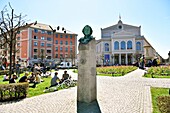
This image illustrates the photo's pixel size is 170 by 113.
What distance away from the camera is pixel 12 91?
7.71 meters

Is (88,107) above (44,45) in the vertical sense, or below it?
below

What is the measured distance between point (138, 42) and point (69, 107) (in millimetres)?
53065

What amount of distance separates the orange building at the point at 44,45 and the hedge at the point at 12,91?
39771mm

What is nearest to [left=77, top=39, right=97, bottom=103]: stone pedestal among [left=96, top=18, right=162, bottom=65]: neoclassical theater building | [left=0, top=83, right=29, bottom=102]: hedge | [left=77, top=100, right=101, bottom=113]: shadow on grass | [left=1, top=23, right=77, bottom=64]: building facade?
[left=77, top=100, right=101, bottom=113]: shadow on grass

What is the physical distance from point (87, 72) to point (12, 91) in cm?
417

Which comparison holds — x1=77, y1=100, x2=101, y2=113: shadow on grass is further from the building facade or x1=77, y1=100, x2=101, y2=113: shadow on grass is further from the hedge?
the building facade

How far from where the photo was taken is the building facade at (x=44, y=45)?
52.1m

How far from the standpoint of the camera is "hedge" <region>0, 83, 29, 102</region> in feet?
24.6

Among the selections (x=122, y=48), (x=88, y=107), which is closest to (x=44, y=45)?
(x=122, y=48)

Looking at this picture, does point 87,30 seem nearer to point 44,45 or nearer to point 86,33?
point 86,33

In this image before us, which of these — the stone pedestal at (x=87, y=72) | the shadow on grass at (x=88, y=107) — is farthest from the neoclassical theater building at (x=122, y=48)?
the shadow on grass at (x=88, y=107)

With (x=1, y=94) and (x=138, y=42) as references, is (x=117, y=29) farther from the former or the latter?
(x=1, y=94)

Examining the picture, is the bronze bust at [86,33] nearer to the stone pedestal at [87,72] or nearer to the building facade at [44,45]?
the stone pedestal at [87,72]

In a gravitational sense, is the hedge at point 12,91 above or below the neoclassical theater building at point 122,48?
below
